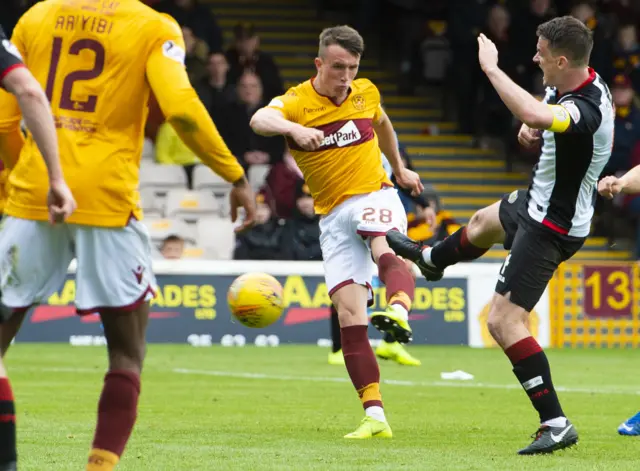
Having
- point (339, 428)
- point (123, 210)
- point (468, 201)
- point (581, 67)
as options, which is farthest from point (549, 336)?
point (123, 210)

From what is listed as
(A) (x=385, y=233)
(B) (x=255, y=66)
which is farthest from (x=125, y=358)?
(B) (x=255, y=66)

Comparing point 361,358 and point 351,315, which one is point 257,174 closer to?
point 351,315

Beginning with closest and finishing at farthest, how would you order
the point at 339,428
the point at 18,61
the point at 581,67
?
the point at 18,61
the point at 581,67
the point at 339,428

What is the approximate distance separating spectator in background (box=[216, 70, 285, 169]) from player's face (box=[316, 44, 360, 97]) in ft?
38.2

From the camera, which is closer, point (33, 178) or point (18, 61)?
point (18, 61)

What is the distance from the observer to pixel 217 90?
20906mm

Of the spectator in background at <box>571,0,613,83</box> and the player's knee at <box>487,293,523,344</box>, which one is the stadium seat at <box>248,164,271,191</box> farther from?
the player's knee at <box>487,293,523,344</box>

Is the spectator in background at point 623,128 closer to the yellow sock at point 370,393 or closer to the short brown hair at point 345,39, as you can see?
the short brown hair at point 345,39

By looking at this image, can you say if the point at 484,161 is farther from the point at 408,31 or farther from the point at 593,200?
the point at 593,200

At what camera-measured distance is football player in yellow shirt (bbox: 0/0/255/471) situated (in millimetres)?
5621

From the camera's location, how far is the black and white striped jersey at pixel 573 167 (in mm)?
7605

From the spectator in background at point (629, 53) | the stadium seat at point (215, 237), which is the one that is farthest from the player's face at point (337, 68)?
the spectator in background at point (629, 53)

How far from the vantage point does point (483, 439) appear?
327 inches

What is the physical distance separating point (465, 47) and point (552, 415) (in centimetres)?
1662
